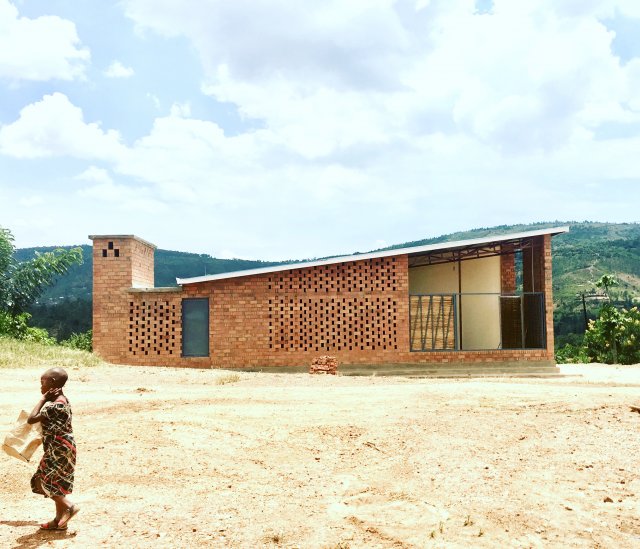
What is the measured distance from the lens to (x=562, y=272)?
6662 centimetres

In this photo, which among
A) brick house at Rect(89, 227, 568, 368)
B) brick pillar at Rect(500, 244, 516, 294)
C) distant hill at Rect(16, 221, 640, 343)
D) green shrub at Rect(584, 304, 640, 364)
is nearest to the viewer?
brick house at Rect(89, 227, 568, 368)

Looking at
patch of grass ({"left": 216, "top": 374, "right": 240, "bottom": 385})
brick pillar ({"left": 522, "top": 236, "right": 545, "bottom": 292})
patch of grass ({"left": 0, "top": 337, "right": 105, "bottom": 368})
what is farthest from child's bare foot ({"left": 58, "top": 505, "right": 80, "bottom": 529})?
brick pillar ({"left": 522, "top": 236, "right": 545, "bottom": 292})

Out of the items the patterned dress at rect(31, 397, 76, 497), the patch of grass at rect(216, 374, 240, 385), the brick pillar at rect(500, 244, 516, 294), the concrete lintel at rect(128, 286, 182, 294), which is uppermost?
the brick pillar at rect(500, 244, 516, 294)

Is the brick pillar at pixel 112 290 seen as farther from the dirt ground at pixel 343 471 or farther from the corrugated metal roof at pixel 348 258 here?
the dirt ground at pixel 343 471

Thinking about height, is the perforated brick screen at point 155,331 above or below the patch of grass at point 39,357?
above

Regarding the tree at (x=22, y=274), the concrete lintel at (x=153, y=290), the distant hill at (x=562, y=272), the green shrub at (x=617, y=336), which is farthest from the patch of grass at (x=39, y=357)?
the distant hill at (x=562, y=272)

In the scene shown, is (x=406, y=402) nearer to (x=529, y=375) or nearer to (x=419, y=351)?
(x=419, y=351)

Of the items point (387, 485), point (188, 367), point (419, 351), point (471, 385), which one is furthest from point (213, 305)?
point (387, 485)

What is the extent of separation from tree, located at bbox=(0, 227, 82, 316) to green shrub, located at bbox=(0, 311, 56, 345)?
71 centimetres

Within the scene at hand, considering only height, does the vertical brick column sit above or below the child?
above

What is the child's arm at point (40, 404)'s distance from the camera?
5.10 meters

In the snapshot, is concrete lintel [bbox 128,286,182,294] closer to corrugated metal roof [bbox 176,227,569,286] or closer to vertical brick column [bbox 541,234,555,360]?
corrugated metal roof [bbox 176,227,569,286]

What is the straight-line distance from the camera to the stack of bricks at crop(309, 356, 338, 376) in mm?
16281

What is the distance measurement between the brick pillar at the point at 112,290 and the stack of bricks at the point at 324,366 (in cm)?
501
